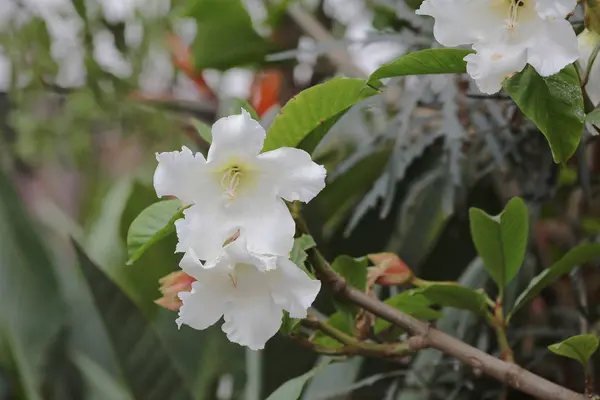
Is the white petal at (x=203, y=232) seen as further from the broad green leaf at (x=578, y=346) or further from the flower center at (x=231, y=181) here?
the broad green leaf at (x=578, y=346)

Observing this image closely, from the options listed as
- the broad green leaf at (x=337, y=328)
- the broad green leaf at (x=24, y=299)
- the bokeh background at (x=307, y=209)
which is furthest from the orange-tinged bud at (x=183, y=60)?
the broad green leaf at (x=337, y=328)

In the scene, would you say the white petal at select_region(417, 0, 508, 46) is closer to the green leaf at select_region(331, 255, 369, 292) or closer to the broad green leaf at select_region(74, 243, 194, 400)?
the green leaf at select_region(331, 255, 369, 292)

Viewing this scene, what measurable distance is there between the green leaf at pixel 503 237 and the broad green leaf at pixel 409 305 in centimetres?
4

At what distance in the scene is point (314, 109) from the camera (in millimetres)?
286

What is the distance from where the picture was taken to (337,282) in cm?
30

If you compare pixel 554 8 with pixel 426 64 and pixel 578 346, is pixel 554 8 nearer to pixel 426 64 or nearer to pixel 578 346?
pixel 426 64

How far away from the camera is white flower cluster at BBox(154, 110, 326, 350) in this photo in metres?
0.26

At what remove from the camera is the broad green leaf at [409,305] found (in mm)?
342

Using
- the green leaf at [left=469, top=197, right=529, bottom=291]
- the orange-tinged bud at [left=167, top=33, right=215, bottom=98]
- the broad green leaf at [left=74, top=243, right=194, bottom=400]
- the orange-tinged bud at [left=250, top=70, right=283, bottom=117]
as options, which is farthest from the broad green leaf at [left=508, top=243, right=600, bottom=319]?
the orange-tinged bud at [left=167, top=33, right=215, bottom=98]

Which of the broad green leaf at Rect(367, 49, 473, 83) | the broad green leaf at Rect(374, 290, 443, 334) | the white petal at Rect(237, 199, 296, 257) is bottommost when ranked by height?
the broad green leaf at Rect(374, 290, 443, 334)

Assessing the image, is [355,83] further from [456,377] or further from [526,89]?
[456,377]

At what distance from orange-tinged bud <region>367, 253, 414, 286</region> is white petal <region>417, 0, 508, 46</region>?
4.8 inches

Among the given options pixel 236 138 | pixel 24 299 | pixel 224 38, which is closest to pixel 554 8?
pixel 236 138

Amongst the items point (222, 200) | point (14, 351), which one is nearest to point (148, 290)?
point (14, 351)
